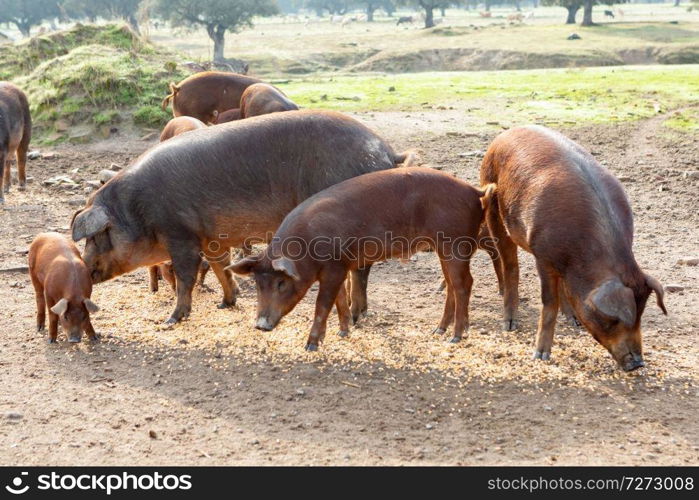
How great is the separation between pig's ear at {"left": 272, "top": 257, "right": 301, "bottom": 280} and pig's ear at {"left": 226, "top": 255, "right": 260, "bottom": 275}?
0.21 metres

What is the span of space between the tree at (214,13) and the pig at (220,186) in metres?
49.8

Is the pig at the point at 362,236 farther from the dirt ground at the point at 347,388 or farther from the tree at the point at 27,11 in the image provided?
the tree at the point at 27,11

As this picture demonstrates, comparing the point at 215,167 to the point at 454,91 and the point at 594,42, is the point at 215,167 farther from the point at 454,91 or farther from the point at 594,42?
the point at 594,42

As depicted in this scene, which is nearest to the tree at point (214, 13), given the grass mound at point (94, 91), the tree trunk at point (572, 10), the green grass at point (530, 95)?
the tree trunk at point (572, 10)

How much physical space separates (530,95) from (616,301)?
16.3 meters

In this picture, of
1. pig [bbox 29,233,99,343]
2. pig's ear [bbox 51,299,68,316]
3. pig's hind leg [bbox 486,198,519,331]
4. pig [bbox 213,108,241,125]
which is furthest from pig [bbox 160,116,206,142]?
pig's hind leg [bbox 486,198,519,331]

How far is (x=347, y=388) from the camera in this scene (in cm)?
658

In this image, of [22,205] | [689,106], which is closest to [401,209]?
[22,205]

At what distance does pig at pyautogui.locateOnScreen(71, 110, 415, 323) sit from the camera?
7.77 metres

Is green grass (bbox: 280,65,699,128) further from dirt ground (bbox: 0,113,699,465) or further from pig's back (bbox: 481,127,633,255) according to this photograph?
pig's back (bbox: 481,127,633,255)

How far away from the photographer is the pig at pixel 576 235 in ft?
20.4

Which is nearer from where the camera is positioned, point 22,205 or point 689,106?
point 22,205

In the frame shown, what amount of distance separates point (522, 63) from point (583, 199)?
38.5 meters

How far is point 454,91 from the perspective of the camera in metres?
23.0
